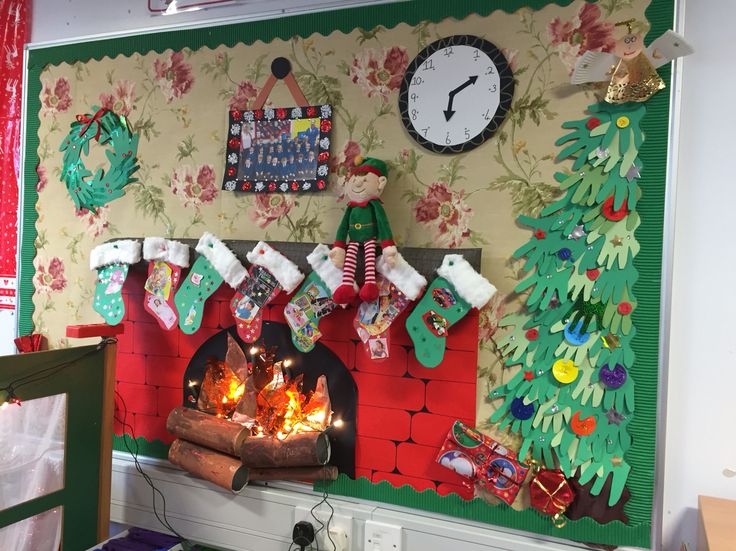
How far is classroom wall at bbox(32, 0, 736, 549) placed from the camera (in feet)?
3.84

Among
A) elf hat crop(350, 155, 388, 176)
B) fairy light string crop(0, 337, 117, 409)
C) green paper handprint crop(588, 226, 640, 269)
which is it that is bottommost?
fairy light string crop(0, 337, 117, 409)

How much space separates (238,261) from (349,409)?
1.59ft

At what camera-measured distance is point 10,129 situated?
186 centimetres

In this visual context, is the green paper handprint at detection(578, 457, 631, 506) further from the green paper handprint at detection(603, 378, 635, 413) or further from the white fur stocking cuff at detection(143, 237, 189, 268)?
the white fur stocking cuff at detection(143, 237, 189, 268)

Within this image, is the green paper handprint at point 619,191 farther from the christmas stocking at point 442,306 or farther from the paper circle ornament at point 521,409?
the paper circle ornament at point 521,409

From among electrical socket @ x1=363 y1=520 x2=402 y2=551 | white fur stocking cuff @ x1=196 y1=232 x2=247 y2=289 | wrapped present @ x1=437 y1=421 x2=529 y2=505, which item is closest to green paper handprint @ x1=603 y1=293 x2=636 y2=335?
wrapped present @ x1=437 y1=421 x2=529 y2=505

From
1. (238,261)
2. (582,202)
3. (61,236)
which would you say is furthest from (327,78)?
(61,236)

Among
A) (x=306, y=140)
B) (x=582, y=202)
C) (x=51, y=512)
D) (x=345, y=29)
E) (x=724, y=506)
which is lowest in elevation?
(x=51, y=512)

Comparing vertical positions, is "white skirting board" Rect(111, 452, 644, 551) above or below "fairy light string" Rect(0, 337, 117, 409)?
below

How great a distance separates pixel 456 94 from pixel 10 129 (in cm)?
152

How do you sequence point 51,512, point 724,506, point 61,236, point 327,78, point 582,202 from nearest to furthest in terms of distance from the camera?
point 724,506 → point 582,202 → point 51,512 → point 327,78 → point 61,236

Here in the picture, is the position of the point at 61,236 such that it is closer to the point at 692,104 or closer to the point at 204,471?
the point at 204,471

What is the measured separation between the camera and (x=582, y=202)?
123 centimetres

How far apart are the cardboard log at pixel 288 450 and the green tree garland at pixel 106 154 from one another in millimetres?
866
